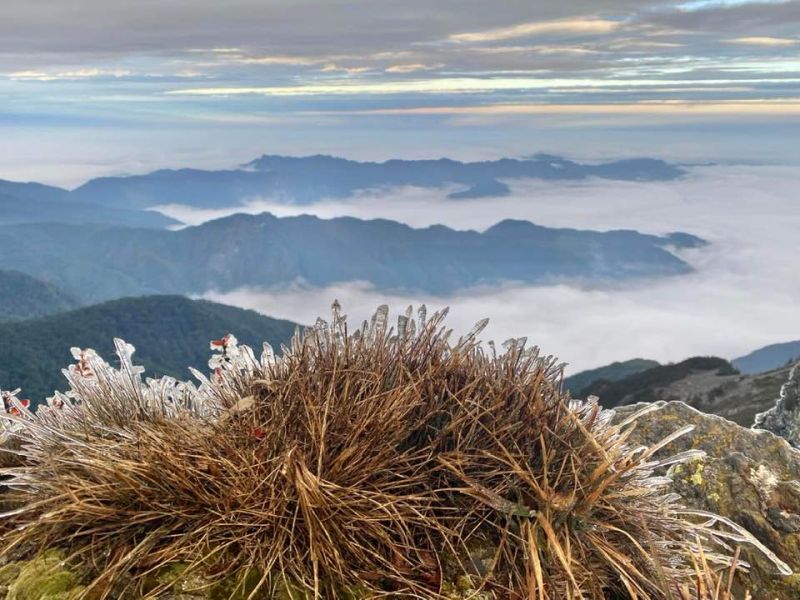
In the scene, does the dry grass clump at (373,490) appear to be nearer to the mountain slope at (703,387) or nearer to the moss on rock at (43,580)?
the moss on rock at (43,580)

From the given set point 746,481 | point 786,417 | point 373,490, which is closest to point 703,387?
point 786,417

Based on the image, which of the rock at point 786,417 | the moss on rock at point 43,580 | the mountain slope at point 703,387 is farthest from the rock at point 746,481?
the mountain slope at point 703,387

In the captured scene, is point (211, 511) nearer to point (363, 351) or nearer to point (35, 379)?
point (363, 351)

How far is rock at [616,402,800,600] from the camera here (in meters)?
4.14

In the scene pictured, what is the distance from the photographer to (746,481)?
15.4 ft

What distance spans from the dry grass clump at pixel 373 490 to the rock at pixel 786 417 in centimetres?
858

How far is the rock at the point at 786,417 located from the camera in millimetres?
11391

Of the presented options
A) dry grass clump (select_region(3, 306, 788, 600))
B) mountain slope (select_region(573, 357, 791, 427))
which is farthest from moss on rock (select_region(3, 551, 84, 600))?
mountain slope (select_region(573, 357, 791, 427))

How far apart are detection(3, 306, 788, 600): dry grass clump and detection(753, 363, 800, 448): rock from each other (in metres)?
8.58

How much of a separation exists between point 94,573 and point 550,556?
1866 mm

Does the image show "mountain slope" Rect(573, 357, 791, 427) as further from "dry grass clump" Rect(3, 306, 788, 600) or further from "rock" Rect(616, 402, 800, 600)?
"dry grass clump" Rect(3, 306, 788, 600)

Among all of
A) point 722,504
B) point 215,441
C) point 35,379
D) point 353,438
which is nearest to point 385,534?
point 353,438

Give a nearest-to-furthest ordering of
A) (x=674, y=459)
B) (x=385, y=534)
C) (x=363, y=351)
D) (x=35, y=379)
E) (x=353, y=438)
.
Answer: (x=385, y=534) < (x=353, y=438) < (x=674, y=459) < (x=363, y=351) < (x=35, y=379)

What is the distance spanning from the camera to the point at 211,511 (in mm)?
3135
